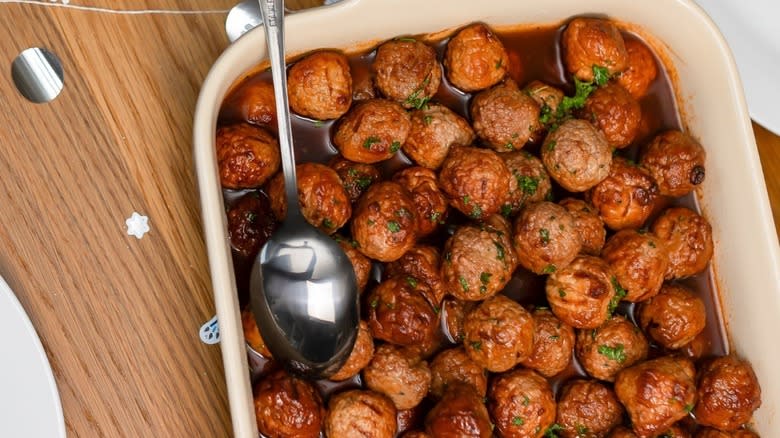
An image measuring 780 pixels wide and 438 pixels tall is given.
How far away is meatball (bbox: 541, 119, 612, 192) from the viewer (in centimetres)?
193

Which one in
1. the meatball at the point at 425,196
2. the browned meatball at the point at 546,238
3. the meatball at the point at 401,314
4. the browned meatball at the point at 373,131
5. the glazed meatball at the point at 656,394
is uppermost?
the browned meatball at the point at 373,131

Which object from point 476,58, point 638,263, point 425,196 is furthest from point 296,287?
point 638,263

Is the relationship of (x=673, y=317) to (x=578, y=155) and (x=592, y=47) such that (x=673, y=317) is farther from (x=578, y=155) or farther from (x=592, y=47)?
(x=592, y=47)

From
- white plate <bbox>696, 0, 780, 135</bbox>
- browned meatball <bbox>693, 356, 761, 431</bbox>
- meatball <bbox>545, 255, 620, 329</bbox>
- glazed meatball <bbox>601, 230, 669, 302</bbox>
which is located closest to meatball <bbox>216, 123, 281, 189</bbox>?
meatball <bbox>545, 255, 620, 329</bbox>

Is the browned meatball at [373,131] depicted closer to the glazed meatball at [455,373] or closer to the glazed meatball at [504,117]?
the glazed meatball at [504,117]

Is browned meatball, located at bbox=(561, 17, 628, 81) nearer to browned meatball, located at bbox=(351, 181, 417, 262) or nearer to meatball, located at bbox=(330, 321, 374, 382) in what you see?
browned meatball, located at bbox=(351, 181, 417, 262)

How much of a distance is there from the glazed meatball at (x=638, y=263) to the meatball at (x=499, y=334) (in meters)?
0.23

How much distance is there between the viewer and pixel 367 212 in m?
1.83

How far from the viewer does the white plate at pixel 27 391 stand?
174cm

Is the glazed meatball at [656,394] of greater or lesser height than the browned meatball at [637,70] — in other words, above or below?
below

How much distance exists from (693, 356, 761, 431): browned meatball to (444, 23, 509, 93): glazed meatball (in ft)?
2.48

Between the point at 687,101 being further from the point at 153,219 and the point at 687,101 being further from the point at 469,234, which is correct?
the point at 153,219

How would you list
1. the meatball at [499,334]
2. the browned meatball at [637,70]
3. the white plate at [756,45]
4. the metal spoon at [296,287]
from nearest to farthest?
the metal spoon at [296,287]
the meatball at [499,334]
the browned meatball at [637,70]
the white plate at [756,45]

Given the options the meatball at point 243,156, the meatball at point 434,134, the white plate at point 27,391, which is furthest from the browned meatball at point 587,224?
the white plate at point 27,391
